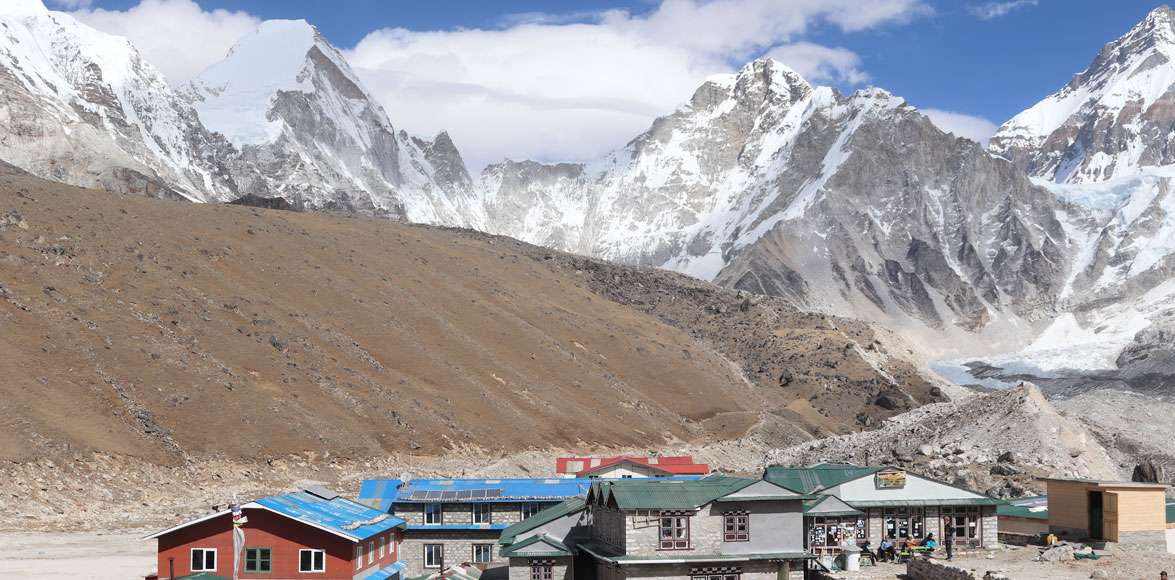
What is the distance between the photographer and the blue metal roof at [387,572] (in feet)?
166

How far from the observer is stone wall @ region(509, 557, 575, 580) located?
172 ft

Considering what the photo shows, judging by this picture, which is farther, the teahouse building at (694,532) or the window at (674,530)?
the window at (674,530)

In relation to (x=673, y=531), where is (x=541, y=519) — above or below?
above

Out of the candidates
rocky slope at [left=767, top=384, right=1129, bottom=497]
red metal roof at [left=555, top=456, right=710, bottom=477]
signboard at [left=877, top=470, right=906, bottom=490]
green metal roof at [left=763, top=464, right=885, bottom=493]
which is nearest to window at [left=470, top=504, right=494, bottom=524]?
green metal roof at [left=763, top=464, right=885, bottom=493]

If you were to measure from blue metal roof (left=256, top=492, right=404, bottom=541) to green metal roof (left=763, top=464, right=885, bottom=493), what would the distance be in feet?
58.8

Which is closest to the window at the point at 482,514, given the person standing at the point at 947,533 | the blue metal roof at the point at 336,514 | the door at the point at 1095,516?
the blue metal roof at the point at 336,514

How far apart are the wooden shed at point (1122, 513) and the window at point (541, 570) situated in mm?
25527

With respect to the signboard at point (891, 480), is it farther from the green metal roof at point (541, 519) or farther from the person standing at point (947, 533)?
the green metal roof at point (541, 519)

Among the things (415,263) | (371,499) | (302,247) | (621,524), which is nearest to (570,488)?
(371,499)

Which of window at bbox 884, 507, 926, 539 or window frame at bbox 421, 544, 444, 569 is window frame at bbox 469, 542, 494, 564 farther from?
window at bbox 884, 507, 926, 539

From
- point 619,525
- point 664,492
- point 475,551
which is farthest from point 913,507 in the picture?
point 475,551

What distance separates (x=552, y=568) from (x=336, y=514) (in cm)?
794

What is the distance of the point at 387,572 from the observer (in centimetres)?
5272

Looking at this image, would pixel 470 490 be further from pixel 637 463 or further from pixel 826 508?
pixel 637 463
